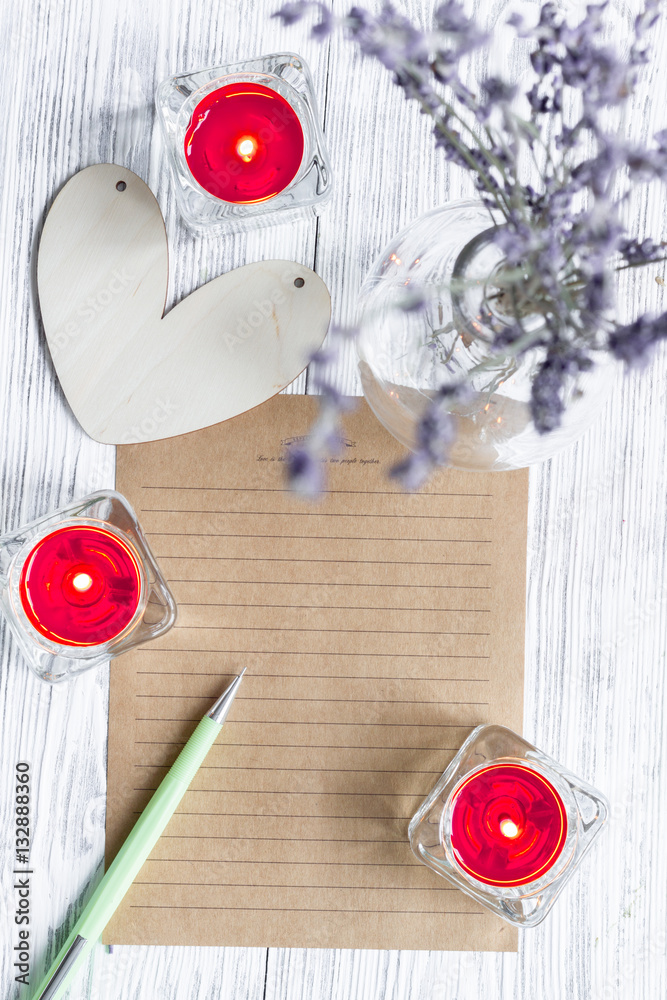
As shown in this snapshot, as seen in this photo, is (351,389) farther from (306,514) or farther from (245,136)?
(245,136)

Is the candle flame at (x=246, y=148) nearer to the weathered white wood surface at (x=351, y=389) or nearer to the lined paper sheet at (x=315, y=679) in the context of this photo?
the weathered white wood surface at (x=351, y=389)

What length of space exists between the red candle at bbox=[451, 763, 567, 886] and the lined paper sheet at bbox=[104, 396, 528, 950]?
49 mm

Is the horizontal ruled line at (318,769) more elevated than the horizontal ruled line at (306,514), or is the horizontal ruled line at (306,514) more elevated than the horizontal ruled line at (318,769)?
the horizontal ruled line at (306,514)

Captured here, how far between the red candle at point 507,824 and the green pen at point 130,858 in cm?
21

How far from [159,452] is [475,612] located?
0.99ft

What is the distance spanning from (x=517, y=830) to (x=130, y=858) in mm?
316

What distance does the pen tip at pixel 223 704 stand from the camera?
67 centimetres

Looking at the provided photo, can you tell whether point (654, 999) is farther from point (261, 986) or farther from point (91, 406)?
point (91, 406)

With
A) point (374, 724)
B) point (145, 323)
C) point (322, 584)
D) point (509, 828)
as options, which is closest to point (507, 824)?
point (509, 828)

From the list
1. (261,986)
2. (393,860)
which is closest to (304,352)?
(393,860)

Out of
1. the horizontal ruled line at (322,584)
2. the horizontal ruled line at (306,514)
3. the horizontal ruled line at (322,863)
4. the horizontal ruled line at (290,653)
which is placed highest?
the horizontal ruled line at (306,514)

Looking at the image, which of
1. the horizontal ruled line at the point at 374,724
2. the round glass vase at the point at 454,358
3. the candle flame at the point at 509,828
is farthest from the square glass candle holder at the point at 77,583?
the candle flame at the point at 509,828

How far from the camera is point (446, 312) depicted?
515 millimetres

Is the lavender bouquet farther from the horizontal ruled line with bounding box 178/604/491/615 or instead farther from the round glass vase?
the horizontal ruled line with bounding box 178/604/491/615
